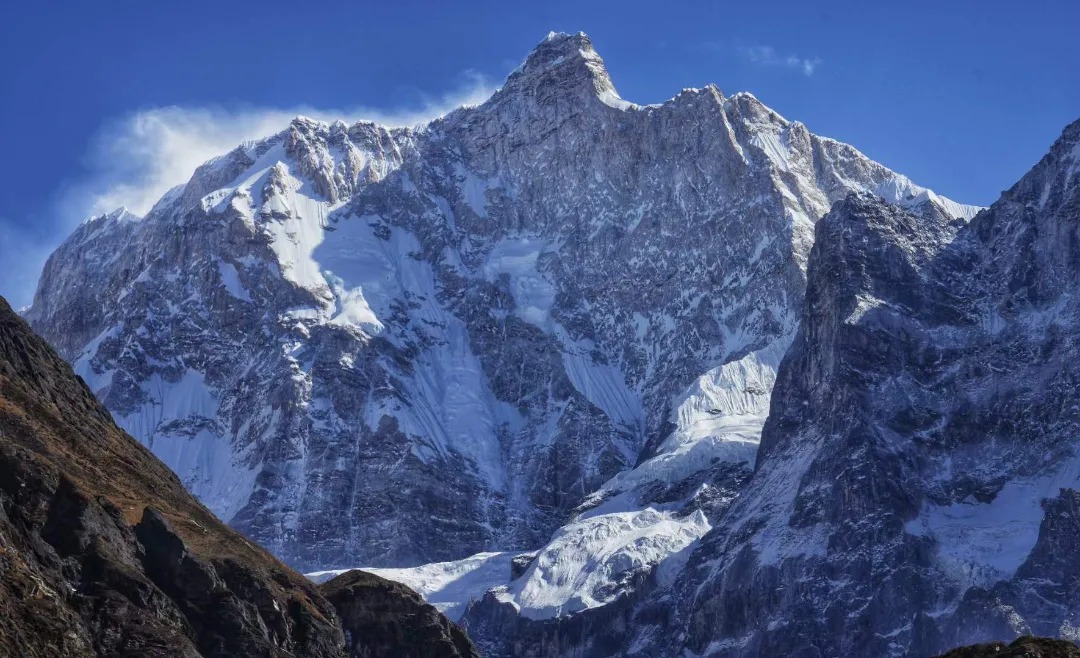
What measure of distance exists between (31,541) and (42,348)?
27.3 metres

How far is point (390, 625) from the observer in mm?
100500

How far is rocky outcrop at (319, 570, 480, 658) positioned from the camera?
99.6 meters

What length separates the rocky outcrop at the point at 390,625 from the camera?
99625 millimetres

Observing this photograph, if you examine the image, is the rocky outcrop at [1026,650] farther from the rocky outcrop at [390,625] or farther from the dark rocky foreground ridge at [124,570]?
the rocky outcrop at [390,625]

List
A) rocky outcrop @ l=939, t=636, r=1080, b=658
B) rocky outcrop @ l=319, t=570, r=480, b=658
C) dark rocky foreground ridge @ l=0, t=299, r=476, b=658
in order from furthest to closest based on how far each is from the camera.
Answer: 1. rocky outcrop @ l=319, t=570, r=480, b=658
2. dark rocky foreground ridge @ l=0, t=299, r=476, b=658
3. rocky outcrop @ l=939, t=636, r=1080, b=658

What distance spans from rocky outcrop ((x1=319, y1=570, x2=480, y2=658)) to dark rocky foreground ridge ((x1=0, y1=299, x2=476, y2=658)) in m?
0.07

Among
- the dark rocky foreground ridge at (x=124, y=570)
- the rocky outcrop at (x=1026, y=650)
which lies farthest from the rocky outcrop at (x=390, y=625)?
the rocky outcrop at (x=1026, y=650)

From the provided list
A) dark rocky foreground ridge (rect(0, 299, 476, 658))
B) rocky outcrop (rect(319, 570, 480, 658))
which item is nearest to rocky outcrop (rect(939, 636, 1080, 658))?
dark rocky foreground ridge (rect(0, 299, 476, 658))

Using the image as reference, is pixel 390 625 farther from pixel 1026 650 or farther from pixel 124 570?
pixel 1026 650

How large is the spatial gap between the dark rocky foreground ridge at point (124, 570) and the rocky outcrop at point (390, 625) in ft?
0.22

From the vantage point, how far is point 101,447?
98.8 meters

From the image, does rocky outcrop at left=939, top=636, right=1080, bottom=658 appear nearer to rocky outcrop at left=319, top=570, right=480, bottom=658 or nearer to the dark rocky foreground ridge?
the dark rocky foreground ridge

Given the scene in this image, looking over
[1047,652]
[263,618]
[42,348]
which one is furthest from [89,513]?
[1047,652]

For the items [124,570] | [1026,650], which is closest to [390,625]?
[124,570]
